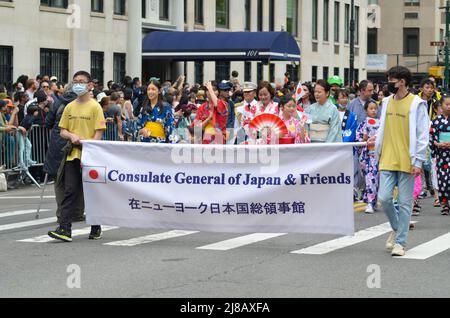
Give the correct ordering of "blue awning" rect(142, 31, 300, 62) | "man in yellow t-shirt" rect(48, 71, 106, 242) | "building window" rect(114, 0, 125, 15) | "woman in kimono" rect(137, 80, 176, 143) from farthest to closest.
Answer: "blue awning" rect(142, 31, 300, 62) → "building window" rect(114, 0, 125, 15) → "woman in kimono" rect(137, 80, 176, 143) → "man in yellow t-shirt" rect(48, 71, 106, 242)

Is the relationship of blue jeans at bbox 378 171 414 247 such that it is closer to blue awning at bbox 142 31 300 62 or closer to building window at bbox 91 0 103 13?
building window at bbox 91 0 103 13

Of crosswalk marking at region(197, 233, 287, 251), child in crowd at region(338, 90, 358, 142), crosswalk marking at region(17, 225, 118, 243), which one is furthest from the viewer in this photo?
child in crowd at region(338, 90, 358, 142)

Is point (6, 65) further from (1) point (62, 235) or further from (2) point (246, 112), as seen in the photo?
(1) point (62, 235)

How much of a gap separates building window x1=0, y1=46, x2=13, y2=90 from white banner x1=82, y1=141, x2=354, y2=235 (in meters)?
20.3

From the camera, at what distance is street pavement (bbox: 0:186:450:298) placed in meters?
9.24

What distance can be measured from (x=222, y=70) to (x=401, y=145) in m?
37.3

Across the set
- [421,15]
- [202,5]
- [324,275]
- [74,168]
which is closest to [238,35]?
[202,5]

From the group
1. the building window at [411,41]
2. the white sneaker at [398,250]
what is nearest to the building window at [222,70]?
the white sneaker at [398,250]

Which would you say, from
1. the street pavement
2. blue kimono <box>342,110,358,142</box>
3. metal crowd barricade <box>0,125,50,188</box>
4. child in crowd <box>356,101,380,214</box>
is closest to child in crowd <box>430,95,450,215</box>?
child in crowd <box>356,101,380,214</box>

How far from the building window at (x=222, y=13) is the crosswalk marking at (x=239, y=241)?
35.3m

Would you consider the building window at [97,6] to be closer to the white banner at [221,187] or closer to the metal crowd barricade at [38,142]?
the metal crowd barricade at [38,142]
